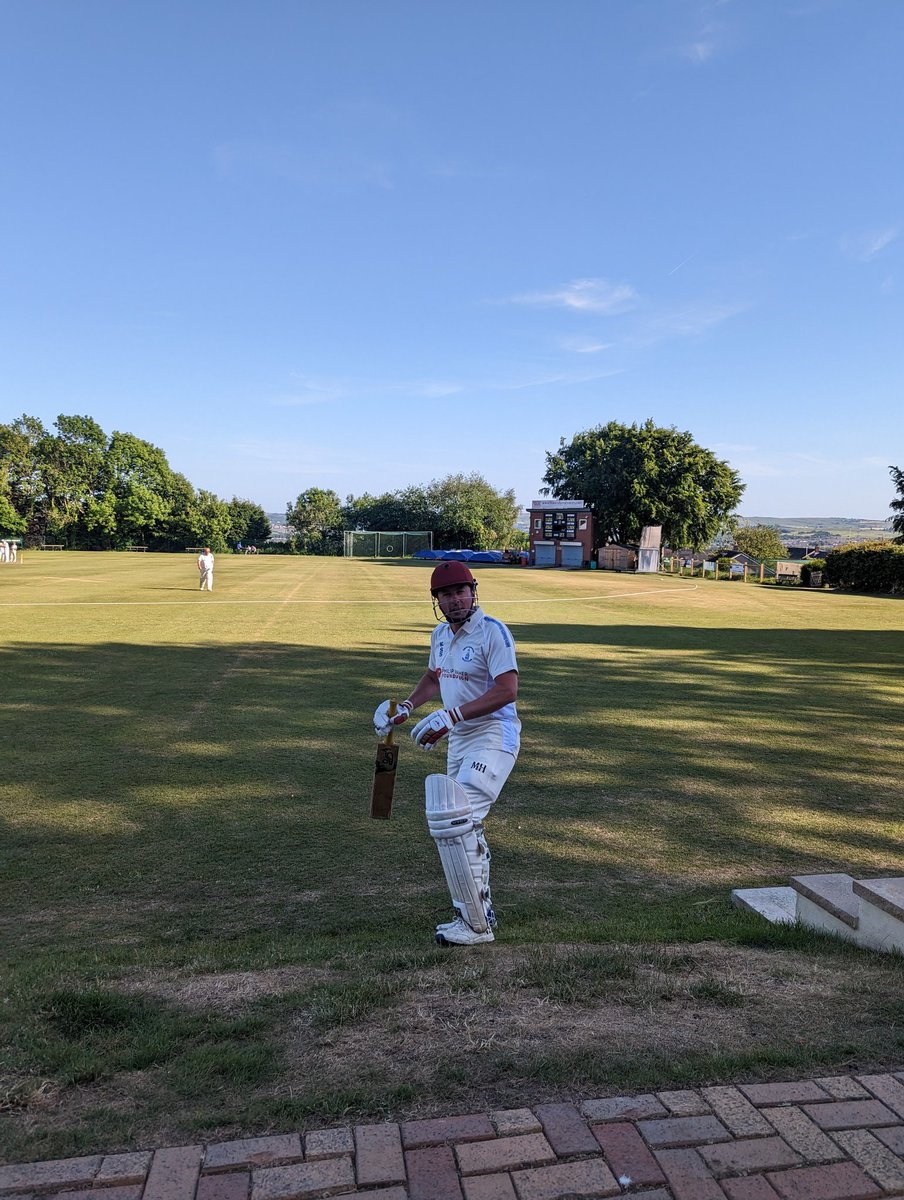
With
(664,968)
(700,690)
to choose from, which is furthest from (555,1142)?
(700,690)

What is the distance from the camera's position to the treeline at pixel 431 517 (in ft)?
285

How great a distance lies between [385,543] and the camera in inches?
3371

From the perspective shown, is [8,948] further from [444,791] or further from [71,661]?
[71,661]

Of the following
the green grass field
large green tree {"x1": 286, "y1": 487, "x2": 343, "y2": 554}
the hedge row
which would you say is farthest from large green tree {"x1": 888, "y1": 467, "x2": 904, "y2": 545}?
large green tree {"x1": 286, "y1": 487, "x2": 343, "y2": 554}

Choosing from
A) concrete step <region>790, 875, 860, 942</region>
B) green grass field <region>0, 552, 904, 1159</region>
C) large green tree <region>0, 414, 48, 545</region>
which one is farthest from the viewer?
large green tree <region>0, 414, 48, 545</region>

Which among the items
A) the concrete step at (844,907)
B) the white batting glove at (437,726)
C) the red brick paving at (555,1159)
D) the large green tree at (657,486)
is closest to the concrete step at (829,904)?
the concrete step at (844,907)

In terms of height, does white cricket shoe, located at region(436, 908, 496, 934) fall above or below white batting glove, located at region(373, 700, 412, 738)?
below

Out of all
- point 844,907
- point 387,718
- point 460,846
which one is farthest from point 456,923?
point 844,907

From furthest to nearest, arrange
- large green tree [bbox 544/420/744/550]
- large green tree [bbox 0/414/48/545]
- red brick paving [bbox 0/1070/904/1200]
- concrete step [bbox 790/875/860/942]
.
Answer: large green tree [bbox 0/414/48/545]
large green tree [bbox 544/420/744/550]
concrete step [bbox 790/875/860/942]
red brick paving [bbox 0/1070/904/1200]

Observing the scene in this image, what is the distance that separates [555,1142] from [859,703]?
409 inches

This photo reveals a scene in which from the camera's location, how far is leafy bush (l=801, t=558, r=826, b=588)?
43.5 metres

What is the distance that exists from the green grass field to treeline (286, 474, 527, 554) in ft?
243

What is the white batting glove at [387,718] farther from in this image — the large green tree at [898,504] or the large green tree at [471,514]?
the large green tree at [471,514]

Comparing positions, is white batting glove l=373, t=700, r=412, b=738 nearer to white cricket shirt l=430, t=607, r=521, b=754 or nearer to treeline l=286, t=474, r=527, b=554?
white cricket shirt l=430, t=607, r=521, b=754
